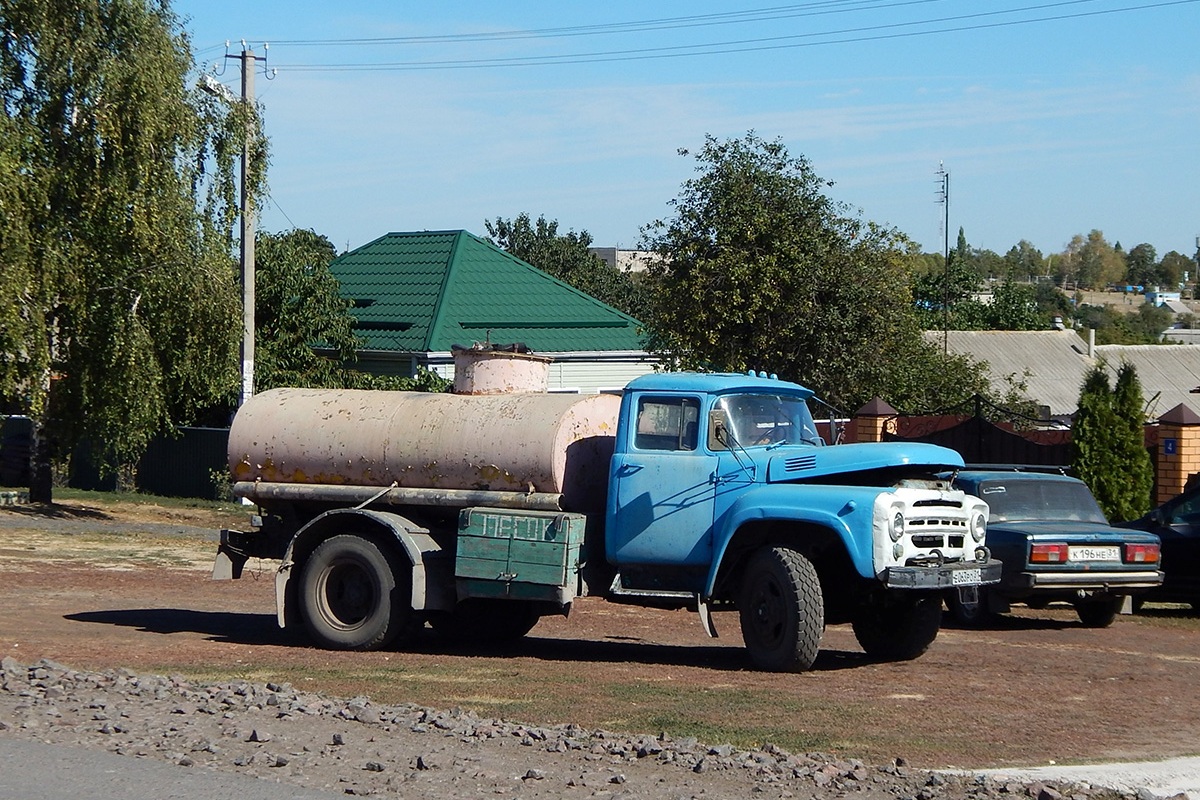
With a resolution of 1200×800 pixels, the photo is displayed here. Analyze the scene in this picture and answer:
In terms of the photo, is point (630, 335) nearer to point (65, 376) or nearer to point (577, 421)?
point (65, 376)

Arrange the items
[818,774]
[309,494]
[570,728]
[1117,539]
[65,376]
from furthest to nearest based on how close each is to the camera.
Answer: [65,376] → [1117,539] → [309,494] → [570,728] → [818,774]

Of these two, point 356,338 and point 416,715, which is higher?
point 356,338

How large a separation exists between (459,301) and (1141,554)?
24.4m

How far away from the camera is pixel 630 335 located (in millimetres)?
39469

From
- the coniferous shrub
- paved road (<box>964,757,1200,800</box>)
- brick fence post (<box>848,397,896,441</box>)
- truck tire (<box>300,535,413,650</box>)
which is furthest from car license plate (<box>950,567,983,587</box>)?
brick fence post (<box>848,397,896,441</box>)

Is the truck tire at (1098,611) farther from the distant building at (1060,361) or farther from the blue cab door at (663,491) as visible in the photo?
the distant building at (1060,361)

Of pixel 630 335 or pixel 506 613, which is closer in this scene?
pixel 506 613

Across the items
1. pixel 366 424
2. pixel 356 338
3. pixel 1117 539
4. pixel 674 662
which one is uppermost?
pixel 356 338

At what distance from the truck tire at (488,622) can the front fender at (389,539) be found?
0.90m

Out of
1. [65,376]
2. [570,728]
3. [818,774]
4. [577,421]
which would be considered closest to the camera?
[818,774]

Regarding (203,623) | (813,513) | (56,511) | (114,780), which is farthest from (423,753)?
(56,511)

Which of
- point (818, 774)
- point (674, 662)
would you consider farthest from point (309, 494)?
point (818, 774)

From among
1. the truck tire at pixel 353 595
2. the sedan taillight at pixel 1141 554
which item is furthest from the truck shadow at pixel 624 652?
the sedan taillight at pixel 1141 554

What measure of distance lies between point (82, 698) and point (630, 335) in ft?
101
